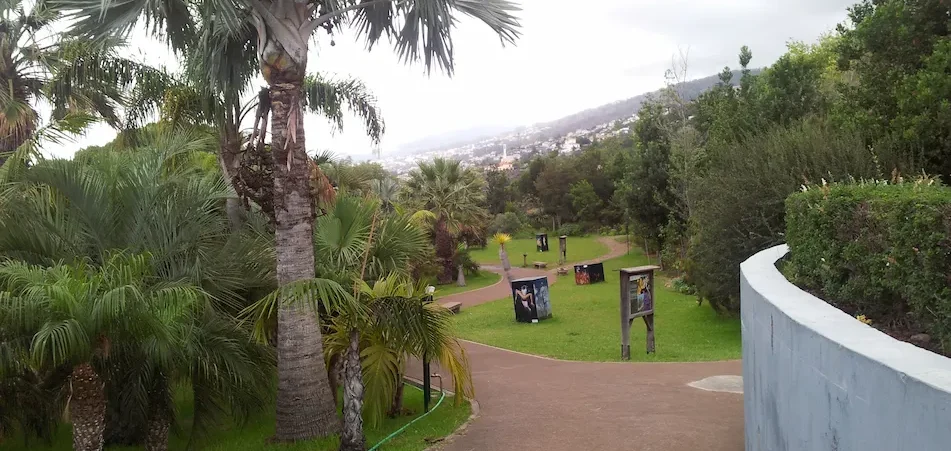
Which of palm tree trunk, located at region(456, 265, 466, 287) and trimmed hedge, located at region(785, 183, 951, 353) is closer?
Answer: trimmed hedge, located at region(785, 183, 951, 353)

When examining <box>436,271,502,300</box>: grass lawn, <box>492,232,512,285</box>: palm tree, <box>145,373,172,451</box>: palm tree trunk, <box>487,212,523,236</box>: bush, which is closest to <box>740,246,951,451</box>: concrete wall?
<box>145,373,172,451</box>: palm tree trunk

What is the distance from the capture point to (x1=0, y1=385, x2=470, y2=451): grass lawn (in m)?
7.81

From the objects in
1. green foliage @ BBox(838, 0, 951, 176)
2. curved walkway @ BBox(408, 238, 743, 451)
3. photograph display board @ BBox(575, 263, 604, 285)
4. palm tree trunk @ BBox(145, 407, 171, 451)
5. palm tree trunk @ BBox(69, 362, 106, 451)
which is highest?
green foliage @ BBox(838, 0, 951, 176)

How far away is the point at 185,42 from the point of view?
8523mm

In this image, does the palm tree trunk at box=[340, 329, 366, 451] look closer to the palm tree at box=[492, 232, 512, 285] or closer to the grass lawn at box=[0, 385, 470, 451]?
the grass lawn at box=[0, 385, 470, 451]

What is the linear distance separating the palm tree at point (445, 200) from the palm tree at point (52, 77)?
20.5 metres

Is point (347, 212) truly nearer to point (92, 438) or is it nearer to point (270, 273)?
point (270, 273)

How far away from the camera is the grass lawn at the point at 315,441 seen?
781 cm

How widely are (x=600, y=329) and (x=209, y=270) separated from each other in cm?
1209

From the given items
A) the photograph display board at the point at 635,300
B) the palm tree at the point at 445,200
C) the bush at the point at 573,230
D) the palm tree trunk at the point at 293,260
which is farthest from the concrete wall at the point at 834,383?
the bush at the point at 573,230

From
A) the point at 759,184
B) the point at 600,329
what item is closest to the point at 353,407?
the point at 759,184

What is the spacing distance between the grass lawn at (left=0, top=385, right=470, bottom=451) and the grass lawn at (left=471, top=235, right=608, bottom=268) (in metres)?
31.0

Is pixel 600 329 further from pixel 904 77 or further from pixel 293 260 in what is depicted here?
pixel 293 260

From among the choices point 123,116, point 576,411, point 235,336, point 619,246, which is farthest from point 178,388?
point 619,246
